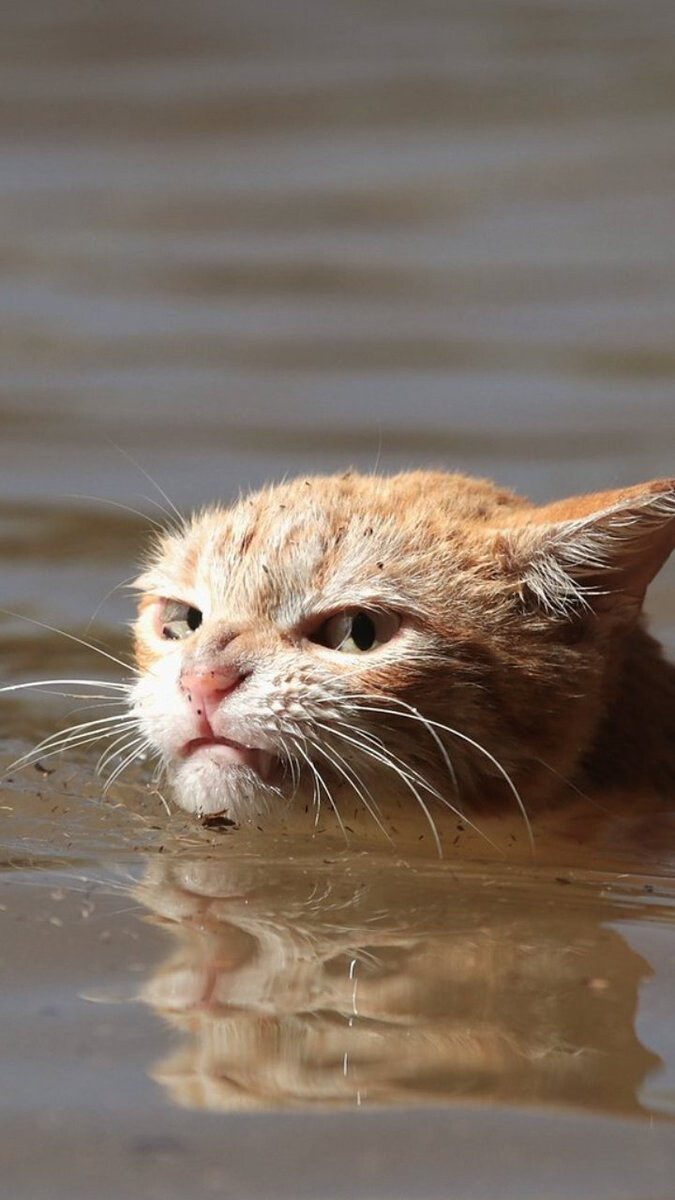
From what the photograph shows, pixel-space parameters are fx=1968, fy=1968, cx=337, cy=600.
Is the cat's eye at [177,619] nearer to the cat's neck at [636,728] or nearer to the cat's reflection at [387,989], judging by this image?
the cat's reflection at [387,989]

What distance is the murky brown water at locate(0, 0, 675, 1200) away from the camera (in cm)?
251

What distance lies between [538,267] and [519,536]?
17.3 ft

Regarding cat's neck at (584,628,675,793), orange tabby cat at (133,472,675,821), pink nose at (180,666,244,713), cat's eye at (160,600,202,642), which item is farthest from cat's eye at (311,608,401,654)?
cat's neck at (584,628,675,793)

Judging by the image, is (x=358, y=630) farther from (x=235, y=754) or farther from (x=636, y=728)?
(x=636, y=728)

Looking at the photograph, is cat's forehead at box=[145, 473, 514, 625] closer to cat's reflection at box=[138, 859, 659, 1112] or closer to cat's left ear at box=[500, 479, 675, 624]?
cat's left ear at box=[500, 479, 675, 624]

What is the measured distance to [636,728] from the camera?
390cm

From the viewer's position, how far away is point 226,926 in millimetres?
3193

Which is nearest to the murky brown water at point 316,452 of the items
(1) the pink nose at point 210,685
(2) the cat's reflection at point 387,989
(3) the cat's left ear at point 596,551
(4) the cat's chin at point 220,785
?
(2) the cat's reflection at point 387,989

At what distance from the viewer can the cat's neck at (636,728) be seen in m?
3.85

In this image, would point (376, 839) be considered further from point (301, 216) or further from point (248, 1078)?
point (301, 216)

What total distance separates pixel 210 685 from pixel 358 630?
0.34 metres

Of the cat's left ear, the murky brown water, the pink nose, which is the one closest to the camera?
the murky brown water

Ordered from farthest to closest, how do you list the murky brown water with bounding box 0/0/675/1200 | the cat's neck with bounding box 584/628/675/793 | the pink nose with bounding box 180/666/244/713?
the cat's neck with bounding box 584/628/675/793 < the pink nose with bounding box 180/666/244/713 < the murky brown water with bounding box 0/0/675/1200

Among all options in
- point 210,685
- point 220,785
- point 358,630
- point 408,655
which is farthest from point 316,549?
point 220,785
